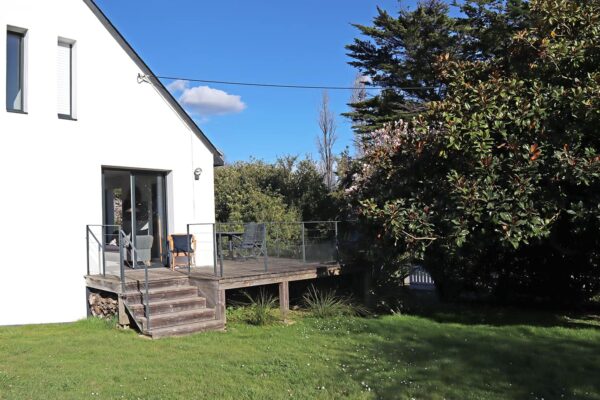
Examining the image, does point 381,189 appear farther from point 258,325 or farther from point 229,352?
point 229,352

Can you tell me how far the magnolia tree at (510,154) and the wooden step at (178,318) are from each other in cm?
347

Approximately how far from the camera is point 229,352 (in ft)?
23.2

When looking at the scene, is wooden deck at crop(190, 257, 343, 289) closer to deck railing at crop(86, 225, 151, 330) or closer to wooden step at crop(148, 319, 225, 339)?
wooden step at crop(148, 319, 225, 339)

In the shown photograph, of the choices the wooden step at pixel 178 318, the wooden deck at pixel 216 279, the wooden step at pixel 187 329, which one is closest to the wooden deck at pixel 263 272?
the wooden deck at pixel 216 279

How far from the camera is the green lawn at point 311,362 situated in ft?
17.7

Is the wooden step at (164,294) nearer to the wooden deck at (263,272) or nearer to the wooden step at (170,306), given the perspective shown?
the wooden step at (170,306)

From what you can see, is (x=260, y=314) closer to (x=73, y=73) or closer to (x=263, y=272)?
(x=263, y=272)

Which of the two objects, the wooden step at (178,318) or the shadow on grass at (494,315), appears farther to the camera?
the shadow on grass at (494,315)

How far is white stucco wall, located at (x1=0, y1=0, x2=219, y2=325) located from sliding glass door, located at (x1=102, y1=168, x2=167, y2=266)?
0.52m

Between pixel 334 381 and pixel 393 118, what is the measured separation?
582 inches

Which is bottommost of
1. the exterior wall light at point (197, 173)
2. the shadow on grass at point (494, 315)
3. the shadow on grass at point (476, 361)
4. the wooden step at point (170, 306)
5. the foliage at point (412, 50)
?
the shadow on grass at point (494, 315)

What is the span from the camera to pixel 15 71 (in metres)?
9.59

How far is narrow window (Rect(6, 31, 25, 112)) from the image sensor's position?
948cm

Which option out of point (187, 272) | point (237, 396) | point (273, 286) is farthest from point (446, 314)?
point (237, 396)
